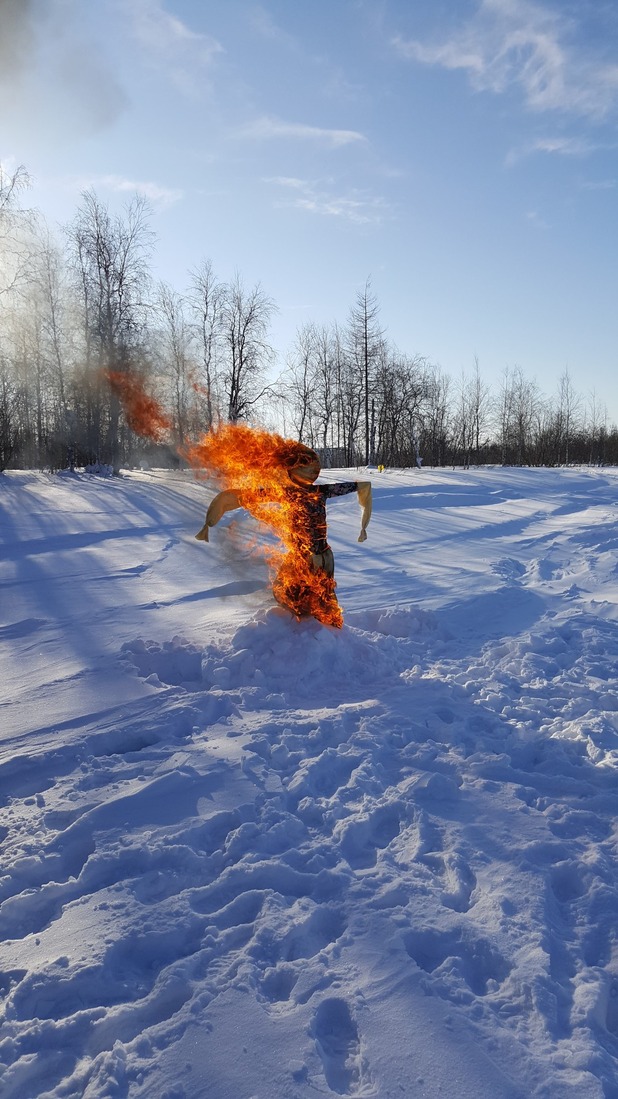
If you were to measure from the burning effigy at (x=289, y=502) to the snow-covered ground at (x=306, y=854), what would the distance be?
33cm

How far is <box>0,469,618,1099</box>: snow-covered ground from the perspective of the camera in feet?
6.07

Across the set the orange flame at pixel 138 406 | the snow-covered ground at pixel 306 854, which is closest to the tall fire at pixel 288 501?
the snow-covered ground at pixel 306 854

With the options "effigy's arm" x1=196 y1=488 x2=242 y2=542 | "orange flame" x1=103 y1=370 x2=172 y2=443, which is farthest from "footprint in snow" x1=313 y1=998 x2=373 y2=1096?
"orange flame" x1=103 y1=370 x2=172 y2=443

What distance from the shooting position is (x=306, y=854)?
2.70m

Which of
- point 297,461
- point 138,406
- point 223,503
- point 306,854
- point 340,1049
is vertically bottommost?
point 340,1049

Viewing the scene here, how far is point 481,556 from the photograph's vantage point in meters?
10.0

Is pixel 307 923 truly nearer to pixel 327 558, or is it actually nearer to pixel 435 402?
pixel 327 558

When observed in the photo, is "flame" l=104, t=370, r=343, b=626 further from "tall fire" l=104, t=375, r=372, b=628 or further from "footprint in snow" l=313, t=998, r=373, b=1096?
"footprint in snow" l=313, t=998, r=373, b=1096

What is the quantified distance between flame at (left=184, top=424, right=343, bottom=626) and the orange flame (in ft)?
36.3

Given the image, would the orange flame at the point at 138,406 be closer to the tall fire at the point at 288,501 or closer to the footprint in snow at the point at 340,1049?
the tall fire at the point at 288,501

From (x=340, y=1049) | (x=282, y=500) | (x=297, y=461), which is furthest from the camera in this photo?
(x=282, y=500)

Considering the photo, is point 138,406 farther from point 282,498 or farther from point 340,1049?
point 340,1049

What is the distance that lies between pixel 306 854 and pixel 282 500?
3.31m

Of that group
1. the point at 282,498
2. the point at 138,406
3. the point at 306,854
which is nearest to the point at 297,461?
the point at 282,498
